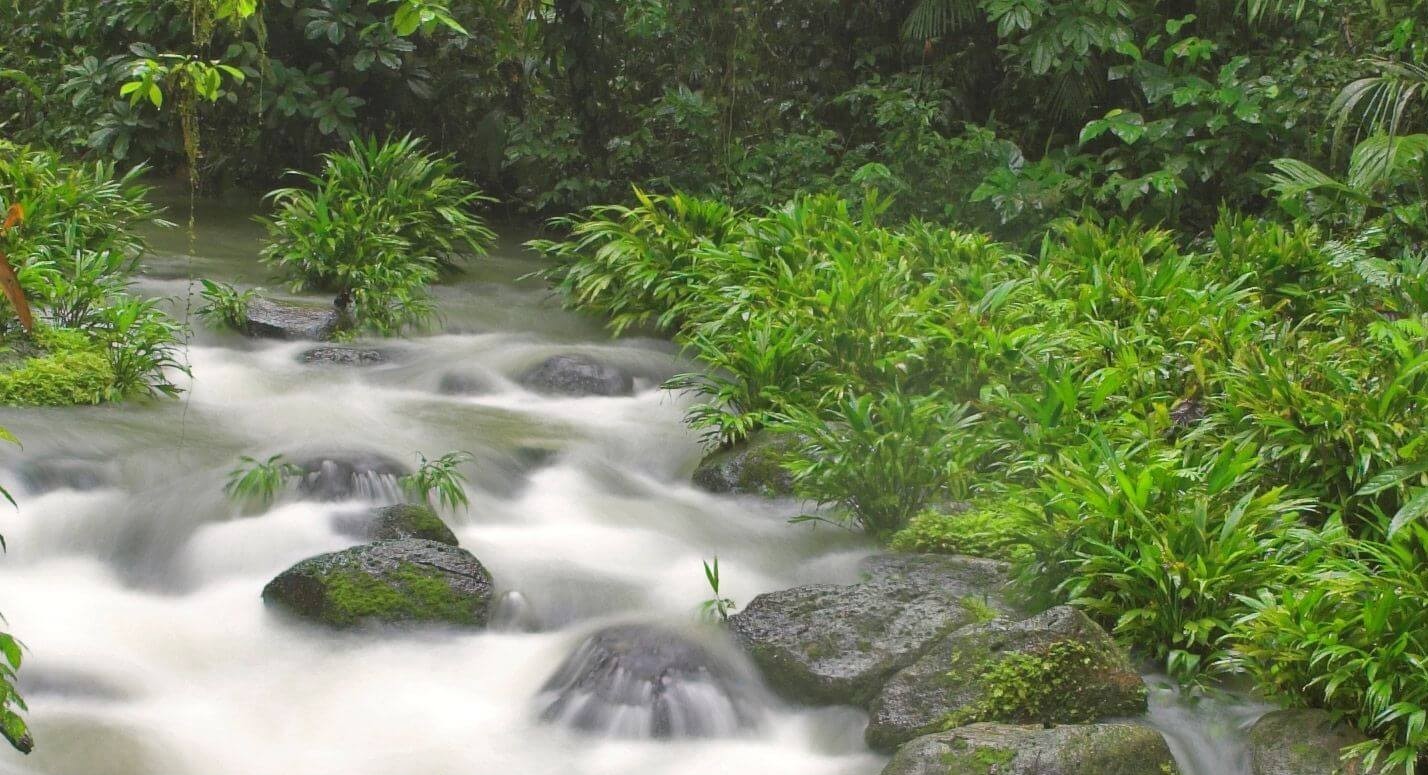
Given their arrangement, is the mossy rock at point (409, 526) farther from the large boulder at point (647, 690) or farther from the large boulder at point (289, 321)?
the large boulder at point (289, 321)

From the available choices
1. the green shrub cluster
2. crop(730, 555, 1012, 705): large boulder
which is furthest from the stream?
the green shrub cluster

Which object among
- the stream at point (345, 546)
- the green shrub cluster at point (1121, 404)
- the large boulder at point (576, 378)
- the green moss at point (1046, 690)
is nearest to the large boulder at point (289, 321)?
the stream at point (345, 546)

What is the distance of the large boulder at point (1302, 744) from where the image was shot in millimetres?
3320

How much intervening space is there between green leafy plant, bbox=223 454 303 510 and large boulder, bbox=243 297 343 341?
230cm

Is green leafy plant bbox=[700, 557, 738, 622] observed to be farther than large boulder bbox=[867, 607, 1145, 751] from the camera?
Yes

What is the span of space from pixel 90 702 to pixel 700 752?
1801 mm

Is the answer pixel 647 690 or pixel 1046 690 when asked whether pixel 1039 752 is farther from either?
pixel 647 690

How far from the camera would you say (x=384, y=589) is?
429 centimetres

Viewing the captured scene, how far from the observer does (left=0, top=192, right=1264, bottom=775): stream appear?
372 centimetres

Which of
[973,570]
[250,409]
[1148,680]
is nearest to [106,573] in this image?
[250,409]

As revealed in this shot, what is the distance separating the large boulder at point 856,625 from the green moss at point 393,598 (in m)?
0.96

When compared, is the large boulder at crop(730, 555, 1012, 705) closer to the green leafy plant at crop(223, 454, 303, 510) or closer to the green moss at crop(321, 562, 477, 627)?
the green moss at crop(321, 562, 477, 627)

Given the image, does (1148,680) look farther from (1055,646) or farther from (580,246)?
(580,246)

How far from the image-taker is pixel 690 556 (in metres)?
5.01
